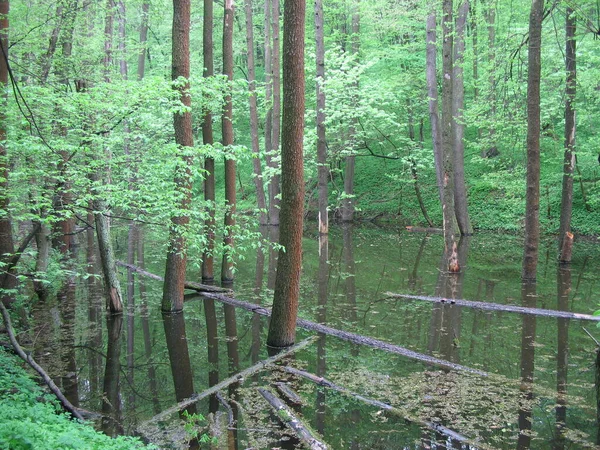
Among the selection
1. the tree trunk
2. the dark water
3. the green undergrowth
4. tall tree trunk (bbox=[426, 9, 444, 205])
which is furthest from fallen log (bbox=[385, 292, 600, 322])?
tall tree trunk (bbox=[426, 9, 444, 205])

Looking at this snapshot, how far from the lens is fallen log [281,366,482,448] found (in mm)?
5426

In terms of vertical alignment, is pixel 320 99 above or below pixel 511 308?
above

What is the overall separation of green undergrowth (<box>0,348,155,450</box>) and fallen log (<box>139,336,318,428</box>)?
40.4 inches

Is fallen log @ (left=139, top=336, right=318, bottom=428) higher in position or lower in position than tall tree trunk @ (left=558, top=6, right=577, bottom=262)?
lower

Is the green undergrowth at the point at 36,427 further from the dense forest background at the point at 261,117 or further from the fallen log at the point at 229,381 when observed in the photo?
the dense forest background at the point at 261,117

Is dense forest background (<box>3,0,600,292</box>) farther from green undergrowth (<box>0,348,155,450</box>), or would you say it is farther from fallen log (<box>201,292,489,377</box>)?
green undergrowth (<box>0,348,155,450</box>)

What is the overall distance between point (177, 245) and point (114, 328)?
1.90 meters

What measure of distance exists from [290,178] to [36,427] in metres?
5.00

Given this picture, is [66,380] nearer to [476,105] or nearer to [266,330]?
[266,330]

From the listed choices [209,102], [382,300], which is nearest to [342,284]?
[382,300]

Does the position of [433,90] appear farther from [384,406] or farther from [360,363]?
[384,406]

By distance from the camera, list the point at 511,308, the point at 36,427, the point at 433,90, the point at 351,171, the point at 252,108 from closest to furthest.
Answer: the point at 36,427 → the point at 511,308 → the point at 433,90 → the point at 252,108 → the point at 351,171

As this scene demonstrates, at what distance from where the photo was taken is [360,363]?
7.88 meters

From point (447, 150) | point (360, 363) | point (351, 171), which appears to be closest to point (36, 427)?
point (360, 363)
